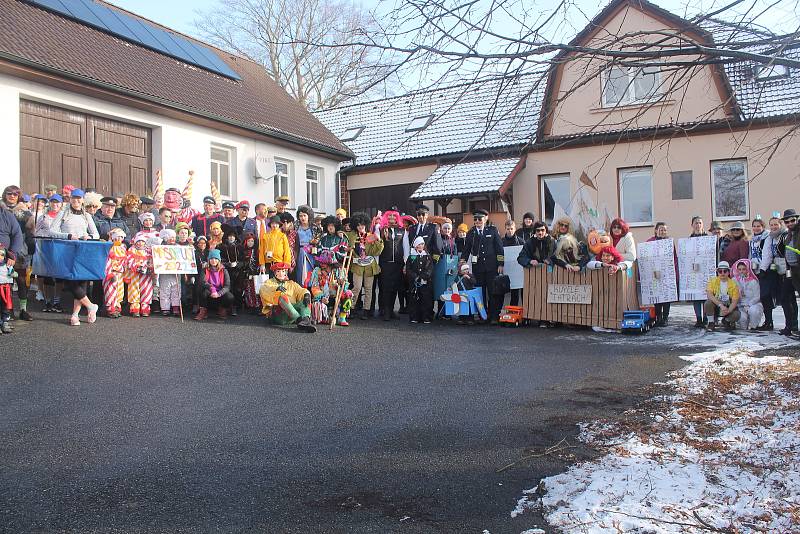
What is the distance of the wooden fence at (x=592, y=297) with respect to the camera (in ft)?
37.4

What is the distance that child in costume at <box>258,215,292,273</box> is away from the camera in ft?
37.7

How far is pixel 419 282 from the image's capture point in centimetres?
1230

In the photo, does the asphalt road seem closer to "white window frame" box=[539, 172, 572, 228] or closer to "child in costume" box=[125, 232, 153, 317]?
"child in costume" box=[125, 232, 153, 317]

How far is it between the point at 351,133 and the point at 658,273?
17433mm

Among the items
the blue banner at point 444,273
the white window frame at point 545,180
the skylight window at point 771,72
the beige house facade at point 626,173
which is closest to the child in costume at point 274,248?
the beige house facade at point 626,173

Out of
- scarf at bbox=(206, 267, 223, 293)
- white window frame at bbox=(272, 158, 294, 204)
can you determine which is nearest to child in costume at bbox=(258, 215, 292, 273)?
scarf at bbox=(206, 267, 223, 293)

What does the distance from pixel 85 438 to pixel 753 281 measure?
10373 mm

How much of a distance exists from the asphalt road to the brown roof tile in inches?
257

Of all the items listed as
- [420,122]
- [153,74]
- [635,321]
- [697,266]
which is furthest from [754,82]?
[420,122]

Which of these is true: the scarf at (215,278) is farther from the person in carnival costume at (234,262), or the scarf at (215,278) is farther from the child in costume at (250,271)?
the child in costume at (250,271)

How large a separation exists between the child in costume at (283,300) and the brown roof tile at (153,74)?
634 cm

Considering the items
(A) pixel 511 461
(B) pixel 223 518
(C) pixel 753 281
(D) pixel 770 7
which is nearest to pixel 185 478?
(B) pixel 223 518

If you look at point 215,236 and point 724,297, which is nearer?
point 724,297

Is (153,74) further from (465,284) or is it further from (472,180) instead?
(465,284)
